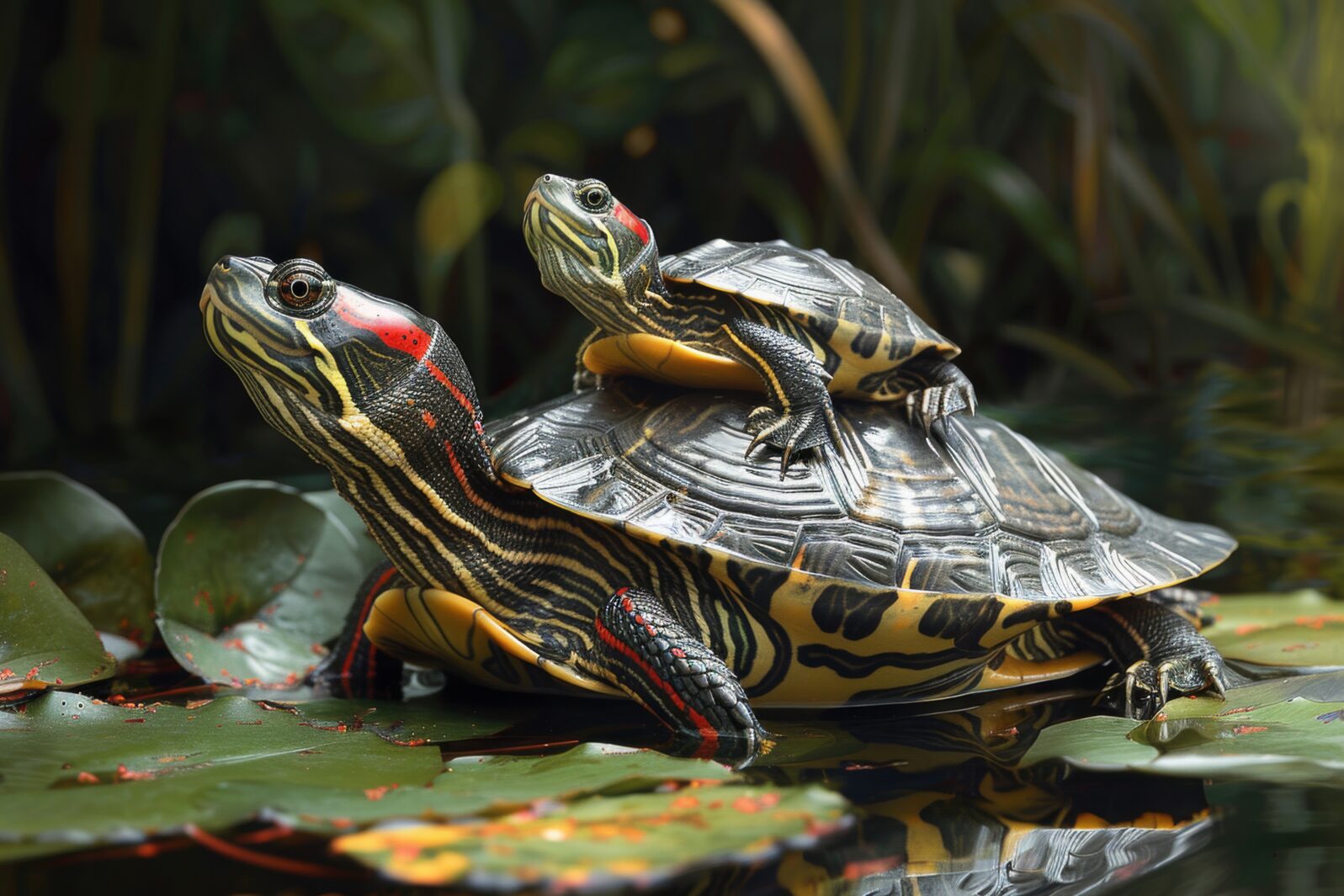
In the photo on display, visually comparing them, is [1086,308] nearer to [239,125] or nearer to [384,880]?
[239,125]

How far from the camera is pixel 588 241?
1.25 meters

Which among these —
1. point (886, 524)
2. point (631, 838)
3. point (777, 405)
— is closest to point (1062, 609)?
point (886, 524)

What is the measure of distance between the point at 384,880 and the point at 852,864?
0.32 metres

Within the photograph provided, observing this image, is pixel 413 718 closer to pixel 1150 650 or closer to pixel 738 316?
pixel 738 316

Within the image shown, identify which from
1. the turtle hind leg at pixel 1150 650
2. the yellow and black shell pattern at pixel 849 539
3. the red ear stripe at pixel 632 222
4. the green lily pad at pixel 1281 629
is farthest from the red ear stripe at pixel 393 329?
the green lily pad at pixel 1281 629

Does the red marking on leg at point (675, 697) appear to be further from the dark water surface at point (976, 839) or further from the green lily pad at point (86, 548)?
the green lily pad at point (86, 548)

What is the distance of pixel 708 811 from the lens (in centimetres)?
73

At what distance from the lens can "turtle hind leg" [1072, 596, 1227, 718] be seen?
1.23 meters

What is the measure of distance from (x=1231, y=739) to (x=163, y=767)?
97 cm

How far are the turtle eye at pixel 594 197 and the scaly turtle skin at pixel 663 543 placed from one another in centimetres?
25

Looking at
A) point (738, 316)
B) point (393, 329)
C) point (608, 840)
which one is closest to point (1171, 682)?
point (738, 316)

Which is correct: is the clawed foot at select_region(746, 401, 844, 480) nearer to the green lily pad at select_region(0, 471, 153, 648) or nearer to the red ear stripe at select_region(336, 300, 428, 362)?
the red ear stripe at select_region(336, 300, 428, 362)

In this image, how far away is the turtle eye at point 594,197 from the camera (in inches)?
49.3

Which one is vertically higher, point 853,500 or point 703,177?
point 703,177
